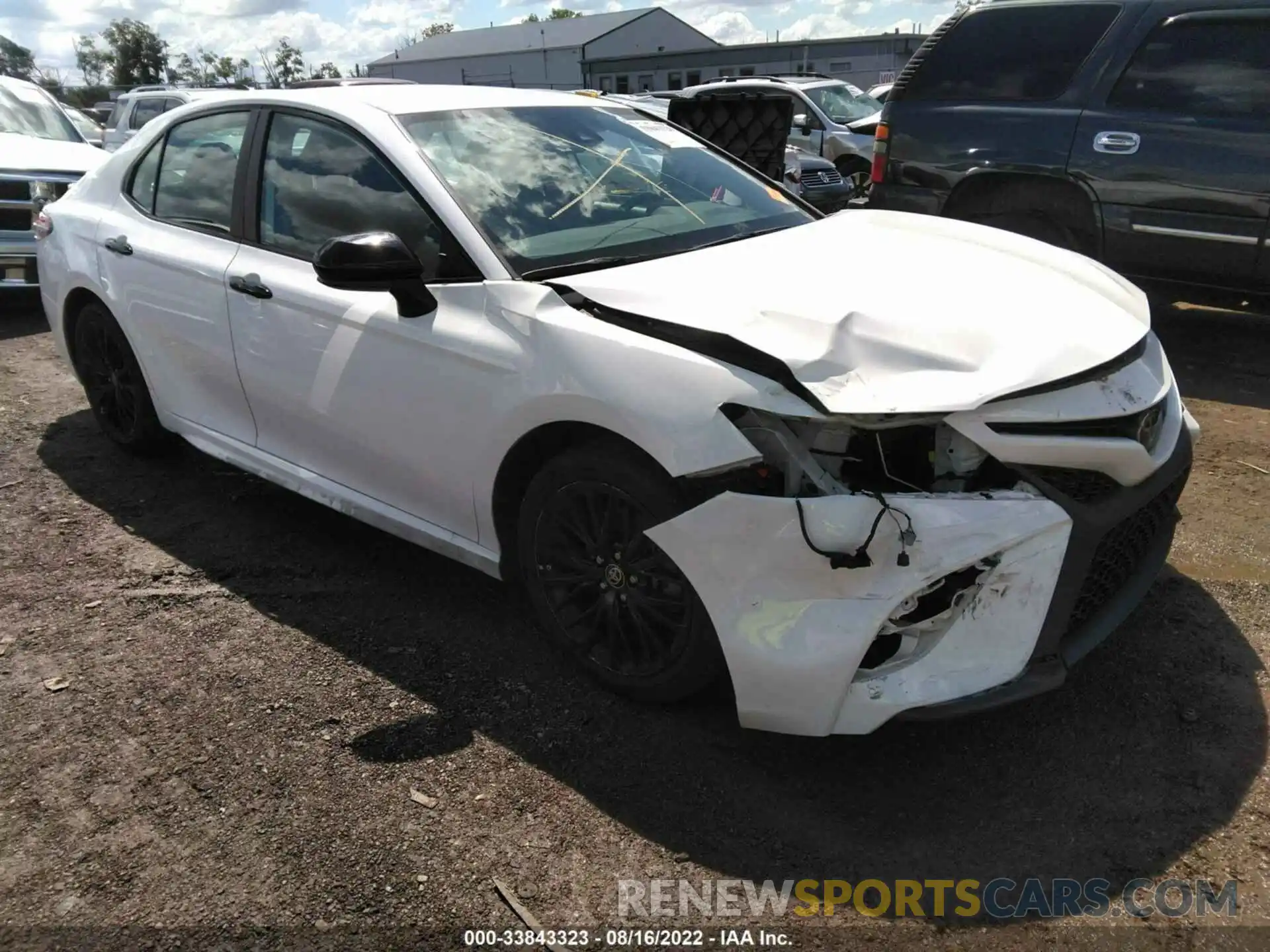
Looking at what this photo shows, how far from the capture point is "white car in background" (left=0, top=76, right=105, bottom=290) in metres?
7.84

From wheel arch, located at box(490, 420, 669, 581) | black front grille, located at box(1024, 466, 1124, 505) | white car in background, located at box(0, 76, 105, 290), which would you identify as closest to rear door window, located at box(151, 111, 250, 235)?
wheel arch, located at box(490, 420, 669, 581)

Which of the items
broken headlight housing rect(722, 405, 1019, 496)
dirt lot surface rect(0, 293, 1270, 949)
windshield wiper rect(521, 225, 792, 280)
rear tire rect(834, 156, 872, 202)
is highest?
windshield wiper rect(521, 225, 792, 280)

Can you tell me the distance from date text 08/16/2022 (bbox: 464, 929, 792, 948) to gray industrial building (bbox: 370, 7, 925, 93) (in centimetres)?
4115

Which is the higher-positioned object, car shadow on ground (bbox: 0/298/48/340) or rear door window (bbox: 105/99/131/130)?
rear door window (bbox: 105/99/131/130)

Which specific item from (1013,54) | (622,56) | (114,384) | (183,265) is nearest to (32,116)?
(114,384)

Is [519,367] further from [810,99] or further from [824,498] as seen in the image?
[810,99]

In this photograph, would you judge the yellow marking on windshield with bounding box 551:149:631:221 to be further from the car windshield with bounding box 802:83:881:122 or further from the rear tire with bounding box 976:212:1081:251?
the car windshield with bounding box 802:83:881:122

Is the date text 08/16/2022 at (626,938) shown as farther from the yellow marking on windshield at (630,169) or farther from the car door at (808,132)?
the car door at (808,132)

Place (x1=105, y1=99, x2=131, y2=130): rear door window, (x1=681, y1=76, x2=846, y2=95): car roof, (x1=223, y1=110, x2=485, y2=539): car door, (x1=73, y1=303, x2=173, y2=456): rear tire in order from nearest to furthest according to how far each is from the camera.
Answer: (x1=223, y1=110, x2=485, y2=539): car door, (x1=73, y1=303, x2=173, y2=456): rear tire, (x1=681, y1=76, x2=846, y2=95): car roof, (x1=105, y1=99, x2=131, y2=130): rear door window

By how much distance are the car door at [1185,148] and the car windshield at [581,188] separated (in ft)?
9.01

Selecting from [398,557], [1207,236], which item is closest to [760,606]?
[398,557]

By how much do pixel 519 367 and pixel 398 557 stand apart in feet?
4.69

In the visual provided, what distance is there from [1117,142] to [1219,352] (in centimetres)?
150

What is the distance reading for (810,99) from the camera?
580 inches
